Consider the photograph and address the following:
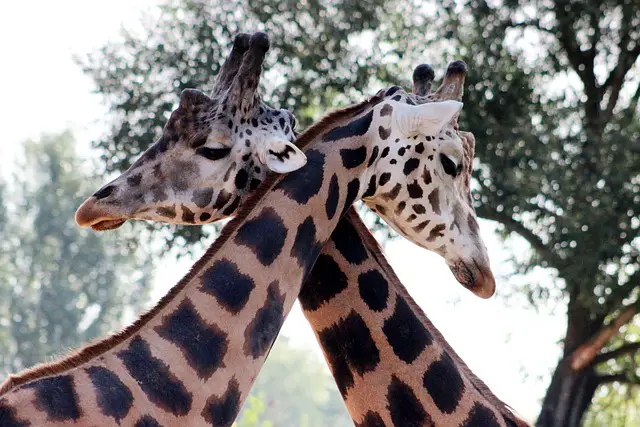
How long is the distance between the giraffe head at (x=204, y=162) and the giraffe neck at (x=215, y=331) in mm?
191

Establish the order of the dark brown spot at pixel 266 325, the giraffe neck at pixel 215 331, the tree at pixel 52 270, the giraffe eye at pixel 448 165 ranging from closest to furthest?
the giraffe neck at pixel 215 331
the dark brown spot at pixel 266 325
the giraffe eye at pixel 448 165
the tree at pixel 52 270

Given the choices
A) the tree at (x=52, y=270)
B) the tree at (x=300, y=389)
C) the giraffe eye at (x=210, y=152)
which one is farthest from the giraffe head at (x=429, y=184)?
the tree at (x=300, y=389)

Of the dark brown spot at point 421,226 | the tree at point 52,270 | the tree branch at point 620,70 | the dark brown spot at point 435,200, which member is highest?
the tree at point 52,270

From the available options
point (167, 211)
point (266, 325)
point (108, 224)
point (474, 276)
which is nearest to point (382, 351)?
point (474, 276)

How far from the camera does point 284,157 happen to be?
4.06 meters

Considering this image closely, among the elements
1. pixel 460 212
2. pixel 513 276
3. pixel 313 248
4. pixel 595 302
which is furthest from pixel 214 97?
pixel 513 276

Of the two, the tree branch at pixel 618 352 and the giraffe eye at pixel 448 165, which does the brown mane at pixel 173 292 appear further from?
the tree branch at pixel 618 352

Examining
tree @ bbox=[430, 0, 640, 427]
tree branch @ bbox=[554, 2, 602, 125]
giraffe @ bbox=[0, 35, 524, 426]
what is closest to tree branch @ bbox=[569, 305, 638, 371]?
tree @ bbox=[430, 0, 640, 427]

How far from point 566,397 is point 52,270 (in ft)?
100

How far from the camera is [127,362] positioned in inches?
139

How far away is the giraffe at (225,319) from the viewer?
3.38 m

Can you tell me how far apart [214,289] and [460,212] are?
1.22m

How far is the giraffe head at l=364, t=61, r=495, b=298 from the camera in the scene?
429 centimetres

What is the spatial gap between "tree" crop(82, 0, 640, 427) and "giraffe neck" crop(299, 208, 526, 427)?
909 cm
